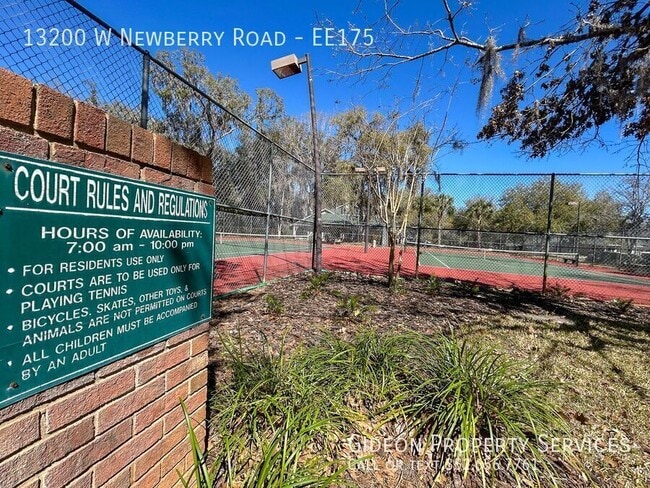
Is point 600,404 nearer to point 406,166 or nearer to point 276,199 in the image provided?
point 406,166

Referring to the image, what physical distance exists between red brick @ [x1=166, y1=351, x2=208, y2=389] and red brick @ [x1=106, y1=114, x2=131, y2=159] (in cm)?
97

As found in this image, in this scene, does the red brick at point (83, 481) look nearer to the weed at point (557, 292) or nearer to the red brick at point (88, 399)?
the red brick at point (88, 399)

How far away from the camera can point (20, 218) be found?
0.93 metres

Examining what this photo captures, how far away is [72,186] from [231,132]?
5218 millimetres

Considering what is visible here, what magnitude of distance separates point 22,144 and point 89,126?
0.80 feet

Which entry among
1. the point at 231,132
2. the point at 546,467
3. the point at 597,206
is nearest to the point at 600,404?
the point at 546,467

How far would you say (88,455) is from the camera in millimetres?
1167

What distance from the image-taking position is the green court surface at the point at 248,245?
6439 millimetres

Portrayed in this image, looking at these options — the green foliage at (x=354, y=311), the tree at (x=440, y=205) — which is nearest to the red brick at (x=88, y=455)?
the green foliage at (x=354, y=311)

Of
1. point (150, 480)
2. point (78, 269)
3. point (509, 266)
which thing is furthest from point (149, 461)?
point (509, 266)

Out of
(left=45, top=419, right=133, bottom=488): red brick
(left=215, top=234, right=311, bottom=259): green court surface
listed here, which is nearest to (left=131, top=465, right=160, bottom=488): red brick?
(left=45, top=419, right=133, bottom=488): red brick

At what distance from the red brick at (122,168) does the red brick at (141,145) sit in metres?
0.04

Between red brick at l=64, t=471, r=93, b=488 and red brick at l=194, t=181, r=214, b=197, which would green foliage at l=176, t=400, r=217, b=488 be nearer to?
red brick at l=64, t=471, r=93, b=488

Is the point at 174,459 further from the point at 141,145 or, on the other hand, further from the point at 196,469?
the point at 141,145
